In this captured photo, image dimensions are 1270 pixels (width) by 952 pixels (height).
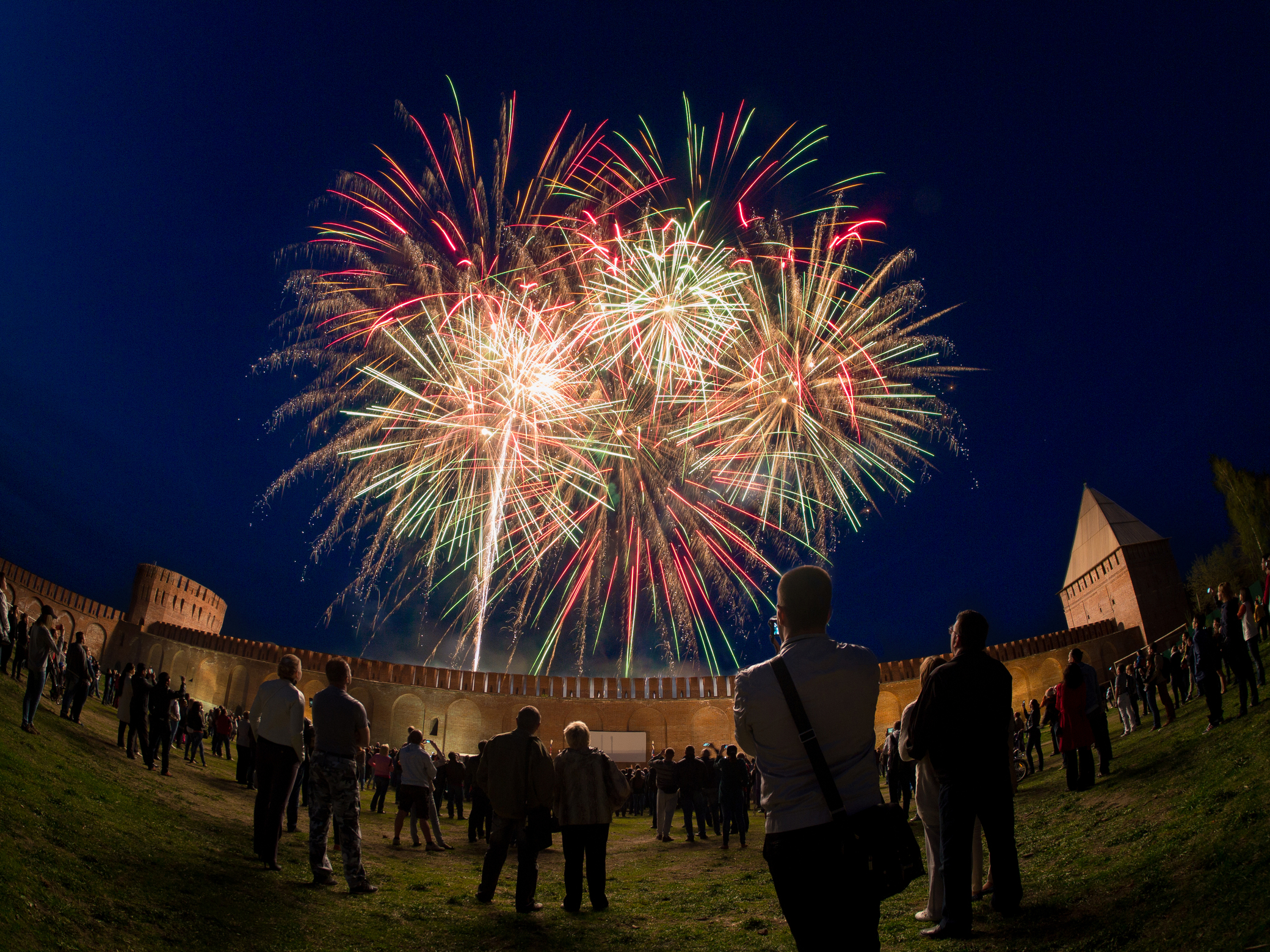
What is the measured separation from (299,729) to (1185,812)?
5.52 meters

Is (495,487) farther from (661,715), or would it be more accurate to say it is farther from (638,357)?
(661,715)

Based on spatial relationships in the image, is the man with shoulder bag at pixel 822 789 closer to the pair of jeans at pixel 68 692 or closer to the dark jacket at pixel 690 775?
the dark jacket at pixel 690 775

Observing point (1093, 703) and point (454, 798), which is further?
point (454, 798)

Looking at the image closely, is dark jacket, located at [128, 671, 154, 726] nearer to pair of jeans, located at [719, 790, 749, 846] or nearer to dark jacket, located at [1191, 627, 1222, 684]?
pair of jeans, located at [719, 790, 749, 846]

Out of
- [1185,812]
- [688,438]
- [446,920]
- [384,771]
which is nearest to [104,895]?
[446,920]

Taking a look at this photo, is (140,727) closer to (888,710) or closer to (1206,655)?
(1206,655)

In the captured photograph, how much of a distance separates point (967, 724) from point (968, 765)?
192 mm

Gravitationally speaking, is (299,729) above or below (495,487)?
below

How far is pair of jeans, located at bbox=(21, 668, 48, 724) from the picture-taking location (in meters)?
7.64

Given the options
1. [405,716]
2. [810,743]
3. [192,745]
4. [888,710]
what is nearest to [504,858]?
[810,743]

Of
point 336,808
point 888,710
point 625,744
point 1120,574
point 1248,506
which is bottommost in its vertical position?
point 625,744

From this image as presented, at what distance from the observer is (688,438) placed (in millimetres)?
15742

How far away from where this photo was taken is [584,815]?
5.24 meters

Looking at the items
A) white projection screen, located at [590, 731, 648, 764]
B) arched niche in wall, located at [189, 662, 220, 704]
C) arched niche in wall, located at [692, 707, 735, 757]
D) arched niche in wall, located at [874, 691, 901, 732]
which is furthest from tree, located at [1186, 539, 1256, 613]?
arched niche in wall, located at [189, 662, 220, 704]
